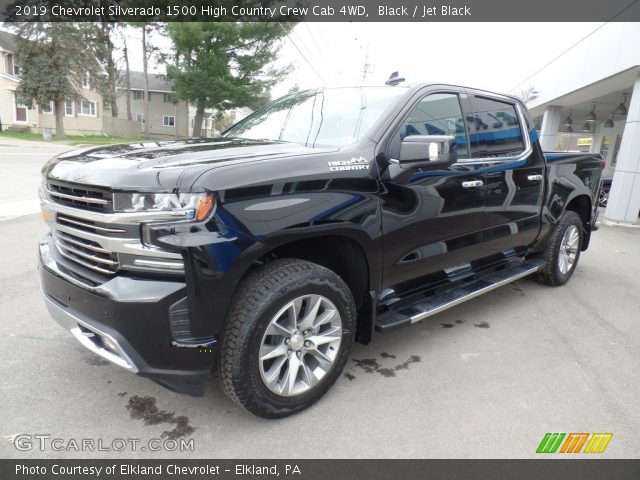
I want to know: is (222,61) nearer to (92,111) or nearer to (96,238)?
(92,111)

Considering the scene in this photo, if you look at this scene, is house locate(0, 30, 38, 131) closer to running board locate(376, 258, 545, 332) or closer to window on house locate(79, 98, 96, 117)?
window on house locate(79, 98, 96, 117)

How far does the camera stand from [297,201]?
2.40 metres

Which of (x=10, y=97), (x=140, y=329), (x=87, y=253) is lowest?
(x=140, y=329)

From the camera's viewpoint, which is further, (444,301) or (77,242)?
(444,301)

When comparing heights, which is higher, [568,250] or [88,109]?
[88,109]

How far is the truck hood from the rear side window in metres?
1.50

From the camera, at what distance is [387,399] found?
2.85 metres

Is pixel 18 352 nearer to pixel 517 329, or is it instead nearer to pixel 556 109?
pixel 517 329

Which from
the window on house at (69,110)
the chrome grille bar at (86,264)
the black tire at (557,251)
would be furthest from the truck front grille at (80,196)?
the window on house at (69,110)

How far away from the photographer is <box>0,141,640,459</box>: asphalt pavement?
2408mm

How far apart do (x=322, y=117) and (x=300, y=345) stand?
5.67 ft

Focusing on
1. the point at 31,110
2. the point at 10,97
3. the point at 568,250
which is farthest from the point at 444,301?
the point at 10,97

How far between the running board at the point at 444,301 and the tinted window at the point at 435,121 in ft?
3.56

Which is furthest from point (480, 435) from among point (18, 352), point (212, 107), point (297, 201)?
point (212, 107)
